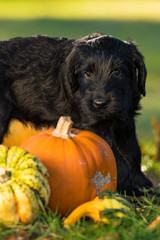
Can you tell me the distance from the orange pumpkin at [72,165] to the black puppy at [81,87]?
372mm

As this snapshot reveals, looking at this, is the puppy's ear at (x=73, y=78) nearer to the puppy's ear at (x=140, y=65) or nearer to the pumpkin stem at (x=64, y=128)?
the puppy's ear at (x=140, y=65)

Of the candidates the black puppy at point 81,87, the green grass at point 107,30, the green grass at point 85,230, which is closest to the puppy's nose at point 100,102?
the black puppy at point 81,87

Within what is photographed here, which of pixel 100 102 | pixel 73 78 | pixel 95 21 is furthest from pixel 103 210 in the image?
pixel 95 21

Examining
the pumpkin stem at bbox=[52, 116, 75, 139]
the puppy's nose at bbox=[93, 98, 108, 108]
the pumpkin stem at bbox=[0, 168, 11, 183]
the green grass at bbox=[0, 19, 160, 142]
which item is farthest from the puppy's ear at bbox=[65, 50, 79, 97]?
the green grass at bbox=[0, 19, 160, 142]

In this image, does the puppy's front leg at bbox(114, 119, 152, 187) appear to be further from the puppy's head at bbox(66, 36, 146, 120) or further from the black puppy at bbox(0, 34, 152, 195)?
the puppy's head at bbox(66, 36, 146, 120)

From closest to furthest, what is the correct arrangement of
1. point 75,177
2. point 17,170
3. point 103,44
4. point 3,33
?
1. point 17,170
2. point 75,177
3. point 103,44
4. point 3,33

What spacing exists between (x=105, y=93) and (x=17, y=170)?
3.39 ft

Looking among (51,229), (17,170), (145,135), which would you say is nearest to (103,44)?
(17,170)

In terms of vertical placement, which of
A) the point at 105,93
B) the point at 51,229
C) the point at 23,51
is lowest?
the point at 51,229

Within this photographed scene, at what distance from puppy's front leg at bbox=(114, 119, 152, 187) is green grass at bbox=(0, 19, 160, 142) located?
9.62m

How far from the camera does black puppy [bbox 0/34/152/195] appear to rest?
3.36 metres

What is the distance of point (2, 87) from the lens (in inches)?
150

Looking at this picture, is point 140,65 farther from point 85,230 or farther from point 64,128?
point 85,230

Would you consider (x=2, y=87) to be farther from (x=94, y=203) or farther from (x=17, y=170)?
(x=94, y=203)
